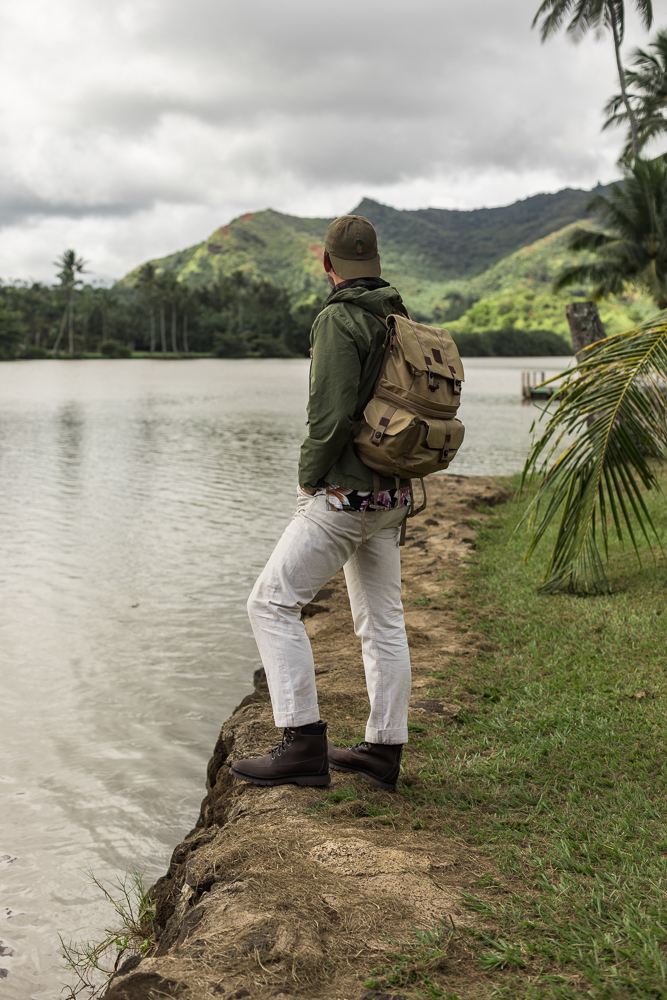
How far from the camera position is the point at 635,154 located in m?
34.5

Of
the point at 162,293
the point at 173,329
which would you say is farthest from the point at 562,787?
the point at 173,329

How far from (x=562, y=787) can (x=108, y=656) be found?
4.60 meters

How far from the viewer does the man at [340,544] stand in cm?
271

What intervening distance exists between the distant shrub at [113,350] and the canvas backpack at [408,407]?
101094 mm

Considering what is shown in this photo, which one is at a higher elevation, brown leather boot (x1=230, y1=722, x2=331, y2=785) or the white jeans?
the white jeans

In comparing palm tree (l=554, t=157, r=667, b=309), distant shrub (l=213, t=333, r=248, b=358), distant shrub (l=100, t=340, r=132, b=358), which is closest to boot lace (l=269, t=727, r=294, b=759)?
palm tree (l=554, t=157, r=667, b=309)

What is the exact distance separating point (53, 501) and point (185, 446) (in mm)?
7602

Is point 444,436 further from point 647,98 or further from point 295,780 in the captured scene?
point 647,98

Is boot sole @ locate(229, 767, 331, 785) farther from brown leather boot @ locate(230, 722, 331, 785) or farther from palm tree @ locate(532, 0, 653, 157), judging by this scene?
palm tree @ locate(532, 0, 653, 157)

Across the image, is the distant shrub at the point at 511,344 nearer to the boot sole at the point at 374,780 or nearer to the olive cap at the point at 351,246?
the olive cap at the point at 351,246

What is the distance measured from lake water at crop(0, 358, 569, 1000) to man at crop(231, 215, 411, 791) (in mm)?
1395

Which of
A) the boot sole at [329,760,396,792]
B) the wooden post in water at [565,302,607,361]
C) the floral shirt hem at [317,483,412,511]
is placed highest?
the wooden post in water at [565,302,607,361]

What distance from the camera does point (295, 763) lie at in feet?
10.0

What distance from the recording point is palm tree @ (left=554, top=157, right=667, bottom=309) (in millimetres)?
29828
